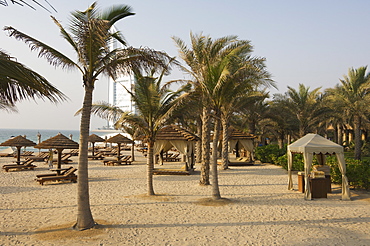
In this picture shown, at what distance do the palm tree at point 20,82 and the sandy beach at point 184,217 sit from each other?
2.96 metres

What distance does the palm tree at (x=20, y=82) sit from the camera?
3684mm

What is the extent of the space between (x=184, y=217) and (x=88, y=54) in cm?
453

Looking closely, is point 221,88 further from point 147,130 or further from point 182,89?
point 147,130

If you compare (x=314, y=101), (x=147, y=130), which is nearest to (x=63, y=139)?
(x=147, y=130)

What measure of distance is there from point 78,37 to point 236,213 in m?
5.81

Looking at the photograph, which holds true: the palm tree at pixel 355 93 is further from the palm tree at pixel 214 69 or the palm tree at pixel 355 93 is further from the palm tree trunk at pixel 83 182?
the palm tree trunk at pixel 83 182

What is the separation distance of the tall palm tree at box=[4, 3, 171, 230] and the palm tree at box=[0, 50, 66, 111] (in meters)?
1.97

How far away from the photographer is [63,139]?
13.8 metres

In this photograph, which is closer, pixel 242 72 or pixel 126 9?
pixel 126 9

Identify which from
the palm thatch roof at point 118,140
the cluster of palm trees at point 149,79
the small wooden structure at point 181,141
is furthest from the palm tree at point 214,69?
the palm thatch roof at point 118,140

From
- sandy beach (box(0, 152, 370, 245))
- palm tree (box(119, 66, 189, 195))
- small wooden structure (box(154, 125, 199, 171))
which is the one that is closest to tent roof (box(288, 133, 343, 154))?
sandy beach (box(0, 152, 370, 245))

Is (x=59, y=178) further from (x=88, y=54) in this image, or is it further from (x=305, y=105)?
(x=305, y=105)

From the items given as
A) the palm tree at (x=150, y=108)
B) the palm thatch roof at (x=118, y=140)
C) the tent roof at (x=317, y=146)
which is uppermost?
the palm tree at (x=150, y=108)

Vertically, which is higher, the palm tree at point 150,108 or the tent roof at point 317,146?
the palm tree at point 150,108
